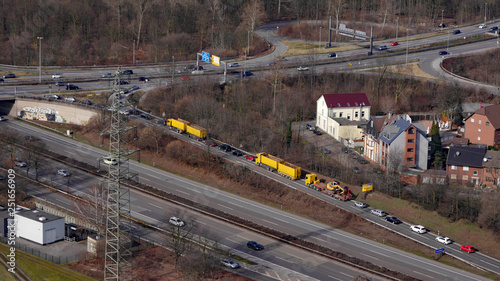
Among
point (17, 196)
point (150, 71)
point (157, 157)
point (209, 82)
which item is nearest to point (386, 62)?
point (209, 82)

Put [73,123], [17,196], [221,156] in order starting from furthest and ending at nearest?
[73,123]
[221,156]
[17,196]

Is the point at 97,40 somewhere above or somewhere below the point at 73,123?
above

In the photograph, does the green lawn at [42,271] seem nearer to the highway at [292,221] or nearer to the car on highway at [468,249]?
the highway at [292,221]

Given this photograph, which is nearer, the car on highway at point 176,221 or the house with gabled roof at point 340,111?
the car on highway at point 176,221

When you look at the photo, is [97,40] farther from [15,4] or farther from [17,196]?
[17,196]

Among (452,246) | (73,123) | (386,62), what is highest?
(386,62)

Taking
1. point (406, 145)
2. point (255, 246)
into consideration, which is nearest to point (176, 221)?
point (255, 246)

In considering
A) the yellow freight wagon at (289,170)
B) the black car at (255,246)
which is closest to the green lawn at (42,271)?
the black car at (255,246)
